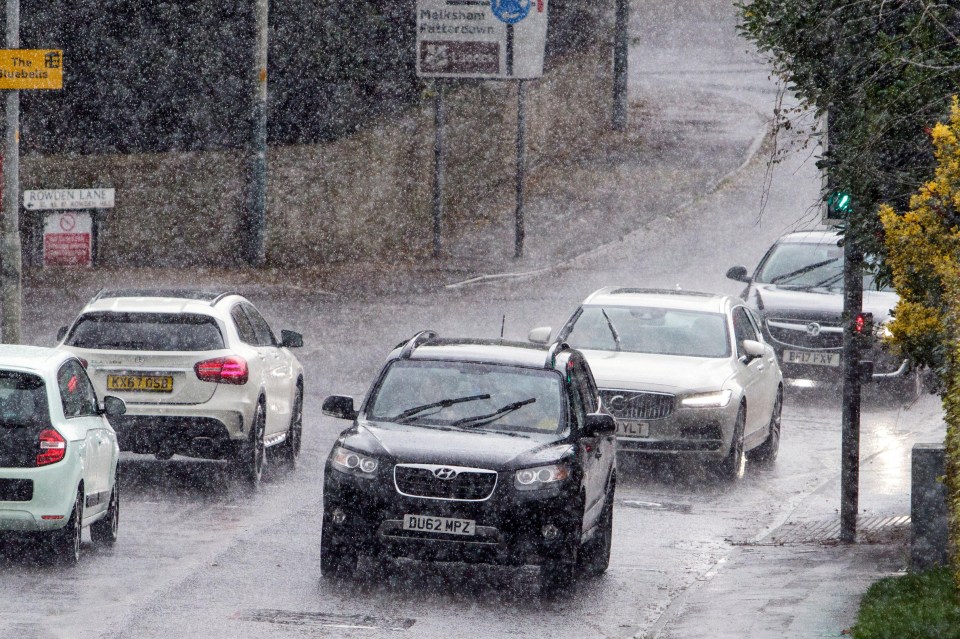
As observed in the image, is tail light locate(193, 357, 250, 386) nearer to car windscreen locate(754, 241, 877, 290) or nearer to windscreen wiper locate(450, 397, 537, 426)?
windscreen wiper locate(450, 397, 537, 426)

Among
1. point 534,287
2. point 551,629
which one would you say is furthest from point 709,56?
point 551,629

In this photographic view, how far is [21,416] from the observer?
10.9 m

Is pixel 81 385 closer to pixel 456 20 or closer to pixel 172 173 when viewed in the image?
pixel 172 173

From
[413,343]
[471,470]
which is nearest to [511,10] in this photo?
[413,343]

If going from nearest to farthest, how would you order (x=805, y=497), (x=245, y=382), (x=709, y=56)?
1. (x=245, y=382)
2. (x=805, y=497)
3. (x=709, y=56)

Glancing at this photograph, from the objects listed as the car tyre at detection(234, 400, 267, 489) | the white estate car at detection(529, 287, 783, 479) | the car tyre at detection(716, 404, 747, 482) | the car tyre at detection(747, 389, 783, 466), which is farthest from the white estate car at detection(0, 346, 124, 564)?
the car tyre at detection(747, 389, 783, 466)

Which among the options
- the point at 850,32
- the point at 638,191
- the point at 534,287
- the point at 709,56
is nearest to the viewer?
the point at 850,32

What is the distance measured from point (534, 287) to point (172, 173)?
22.7 ft

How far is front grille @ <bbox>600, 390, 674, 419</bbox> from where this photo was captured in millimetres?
15562

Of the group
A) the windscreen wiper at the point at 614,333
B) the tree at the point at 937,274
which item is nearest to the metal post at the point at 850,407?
the tree at the point at 937,274

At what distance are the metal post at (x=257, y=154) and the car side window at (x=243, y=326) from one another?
547 inches

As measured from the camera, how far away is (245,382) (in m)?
14.4

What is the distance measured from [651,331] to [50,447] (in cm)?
796

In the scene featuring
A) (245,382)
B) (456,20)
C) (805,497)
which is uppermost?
(456,20)
